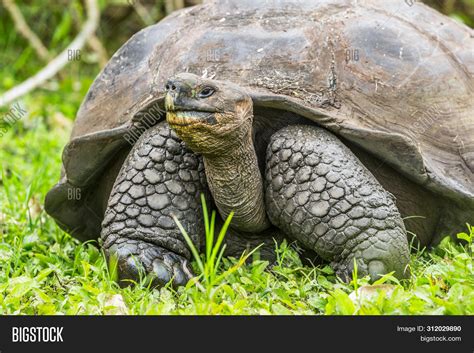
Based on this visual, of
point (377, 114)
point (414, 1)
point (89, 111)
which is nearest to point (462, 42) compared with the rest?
point (414, 1)

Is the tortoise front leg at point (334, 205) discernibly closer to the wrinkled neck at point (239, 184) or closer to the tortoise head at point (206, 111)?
the wrinkled neck at point (239, 184)

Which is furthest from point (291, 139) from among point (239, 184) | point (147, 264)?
point (147, 264)

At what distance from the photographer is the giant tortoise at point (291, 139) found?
14.1ft

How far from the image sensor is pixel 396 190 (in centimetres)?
475

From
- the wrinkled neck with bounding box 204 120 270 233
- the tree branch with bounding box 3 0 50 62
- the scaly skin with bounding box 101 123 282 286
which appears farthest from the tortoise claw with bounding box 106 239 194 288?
the tree branch with bounding box 3 0 50 62

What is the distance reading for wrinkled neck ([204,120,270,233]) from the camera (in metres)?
4.36

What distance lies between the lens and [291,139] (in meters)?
4.49

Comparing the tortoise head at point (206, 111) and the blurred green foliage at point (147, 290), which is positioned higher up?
the tortoise head at point (206, 111)

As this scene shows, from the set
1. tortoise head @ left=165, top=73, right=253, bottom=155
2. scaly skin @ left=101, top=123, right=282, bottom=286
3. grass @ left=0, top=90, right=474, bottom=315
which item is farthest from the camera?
scaly skin @ left=101, top=123, right=282, bottom=286

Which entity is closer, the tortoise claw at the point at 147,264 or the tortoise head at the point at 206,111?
the tortoise head at the point at 206,111

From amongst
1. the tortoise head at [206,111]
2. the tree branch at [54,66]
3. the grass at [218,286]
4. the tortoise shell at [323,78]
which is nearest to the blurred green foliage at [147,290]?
the grass at [218,286]

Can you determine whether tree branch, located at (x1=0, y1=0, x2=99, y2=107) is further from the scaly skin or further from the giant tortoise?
the scaly skin

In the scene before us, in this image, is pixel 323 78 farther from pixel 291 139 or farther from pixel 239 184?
pixel 239 184
